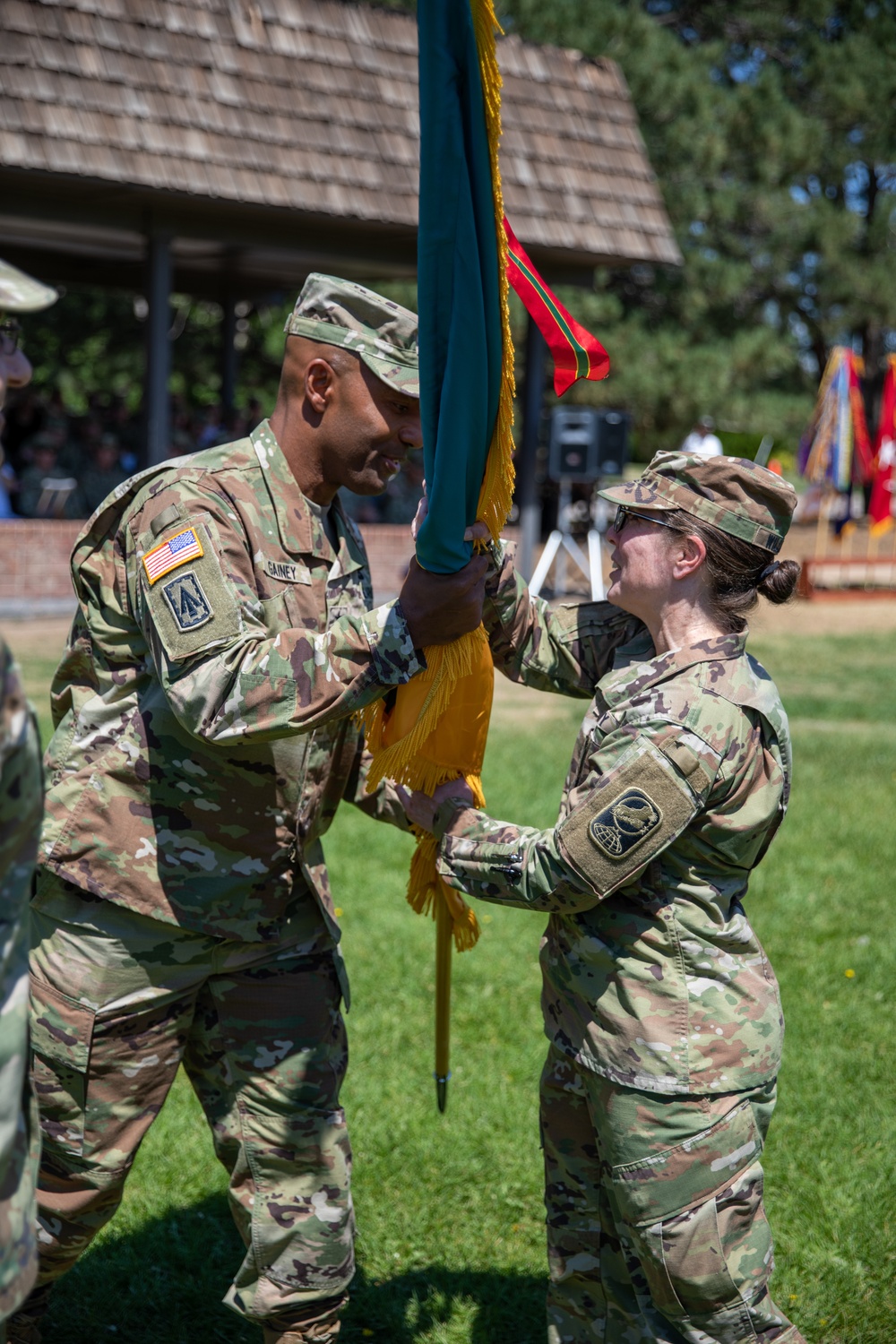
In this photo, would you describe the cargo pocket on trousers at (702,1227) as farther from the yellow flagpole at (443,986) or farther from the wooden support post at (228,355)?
the wooden support post at (228,355)

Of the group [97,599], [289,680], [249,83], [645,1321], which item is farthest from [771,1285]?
[249,83]

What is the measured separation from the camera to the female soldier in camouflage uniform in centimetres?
248

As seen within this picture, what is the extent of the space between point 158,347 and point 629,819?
1091 cm

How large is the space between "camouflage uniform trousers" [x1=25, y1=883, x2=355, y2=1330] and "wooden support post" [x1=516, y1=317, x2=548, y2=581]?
11.8 m

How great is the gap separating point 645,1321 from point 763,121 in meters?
26.1

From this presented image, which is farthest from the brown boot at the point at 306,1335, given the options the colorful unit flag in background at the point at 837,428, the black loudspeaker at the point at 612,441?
the colorful unit flag in background at the point at 837,428

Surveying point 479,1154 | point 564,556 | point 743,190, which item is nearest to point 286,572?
point 479,1154

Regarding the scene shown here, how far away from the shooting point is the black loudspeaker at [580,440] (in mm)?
15938

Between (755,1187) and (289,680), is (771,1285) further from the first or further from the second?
(289,680)

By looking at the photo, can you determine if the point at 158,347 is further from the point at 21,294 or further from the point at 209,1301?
the point at 21,294

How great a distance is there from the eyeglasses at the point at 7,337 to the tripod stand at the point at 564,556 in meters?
11.7

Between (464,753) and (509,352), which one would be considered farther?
(464,753)

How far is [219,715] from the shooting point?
2.40m

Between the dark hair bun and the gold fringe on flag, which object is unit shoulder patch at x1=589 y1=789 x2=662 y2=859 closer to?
the gold fringe on flag
